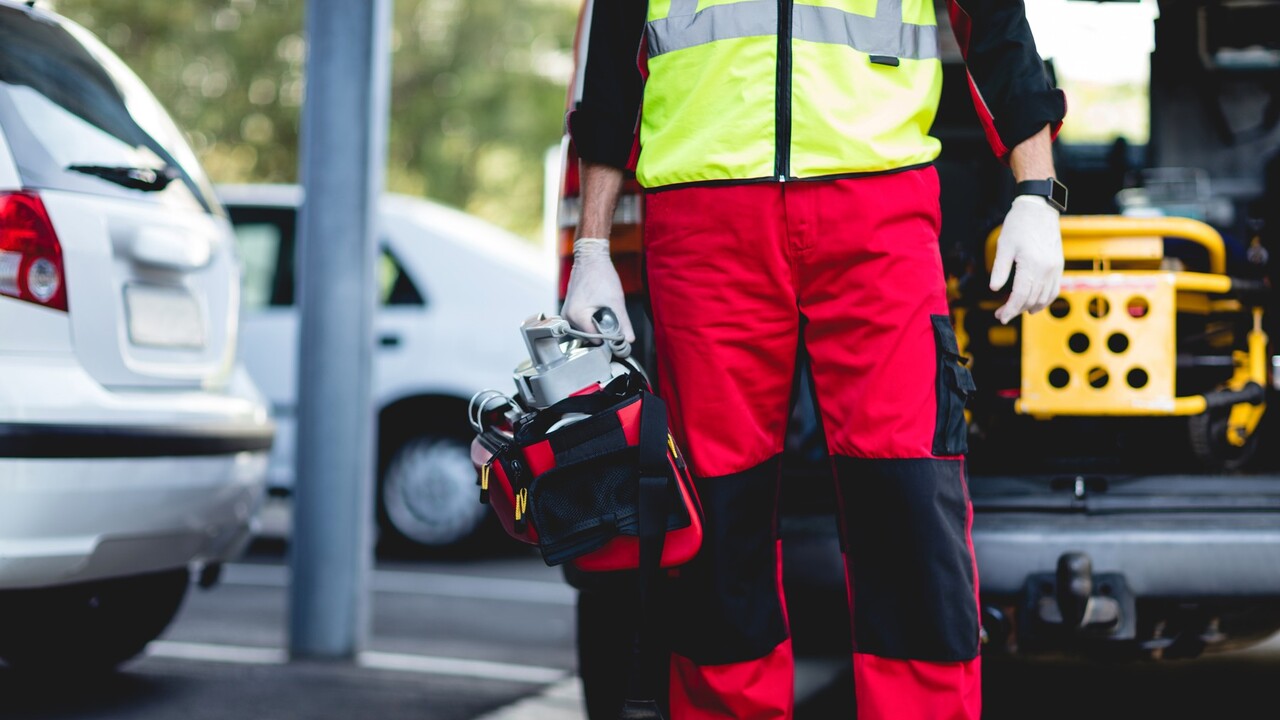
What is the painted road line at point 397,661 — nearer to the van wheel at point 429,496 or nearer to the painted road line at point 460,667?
the painted road line at point 460,667

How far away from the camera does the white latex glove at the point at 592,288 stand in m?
2.49

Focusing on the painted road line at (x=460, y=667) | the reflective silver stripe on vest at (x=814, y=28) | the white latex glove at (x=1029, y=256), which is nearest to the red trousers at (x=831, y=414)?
the white latex glove at (x=1029, y=256)

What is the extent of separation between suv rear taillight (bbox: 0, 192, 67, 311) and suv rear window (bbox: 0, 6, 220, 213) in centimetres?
7

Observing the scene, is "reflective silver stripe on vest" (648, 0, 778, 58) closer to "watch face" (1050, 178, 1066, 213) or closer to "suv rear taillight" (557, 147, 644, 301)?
"suv rear taillight" (557, 147, 644, 301)

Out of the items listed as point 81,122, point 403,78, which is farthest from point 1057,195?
point 403,78

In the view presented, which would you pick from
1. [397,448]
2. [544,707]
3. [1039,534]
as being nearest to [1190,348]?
[1039,534]

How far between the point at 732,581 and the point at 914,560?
31cm

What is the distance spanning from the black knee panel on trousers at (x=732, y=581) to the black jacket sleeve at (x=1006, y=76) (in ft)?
2.27

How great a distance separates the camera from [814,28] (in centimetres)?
232

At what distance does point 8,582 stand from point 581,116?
4.95 feet

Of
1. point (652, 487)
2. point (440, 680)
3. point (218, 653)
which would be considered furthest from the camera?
point (218, 653)

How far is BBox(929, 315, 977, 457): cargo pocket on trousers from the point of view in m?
2.31

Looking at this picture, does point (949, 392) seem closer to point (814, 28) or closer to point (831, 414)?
point (831, 414)

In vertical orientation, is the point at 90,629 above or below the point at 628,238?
below
